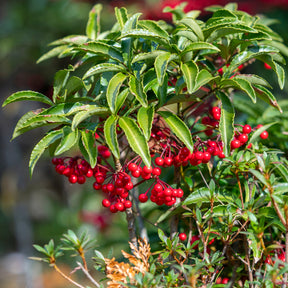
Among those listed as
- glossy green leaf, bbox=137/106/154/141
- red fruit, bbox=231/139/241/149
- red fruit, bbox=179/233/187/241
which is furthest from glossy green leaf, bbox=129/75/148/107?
red fruit, bbox=179/233/187/241

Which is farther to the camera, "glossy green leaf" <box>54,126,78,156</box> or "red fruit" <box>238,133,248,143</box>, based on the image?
"red fruit" <box>238,133,248,143</box>

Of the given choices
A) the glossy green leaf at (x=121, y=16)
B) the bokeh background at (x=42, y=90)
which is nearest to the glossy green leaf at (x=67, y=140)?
the glossy green leaf at (x=121, y=16)

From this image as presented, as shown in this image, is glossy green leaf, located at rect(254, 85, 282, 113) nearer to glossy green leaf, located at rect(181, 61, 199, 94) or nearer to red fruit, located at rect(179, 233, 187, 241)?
glossy green leaf, located at rect(181, 61, 199, 94)

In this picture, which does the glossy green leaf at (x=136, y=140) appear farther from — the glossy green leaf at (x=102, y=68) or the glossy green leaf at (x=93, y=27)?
the glossy green leaf at (x=93, y=27)

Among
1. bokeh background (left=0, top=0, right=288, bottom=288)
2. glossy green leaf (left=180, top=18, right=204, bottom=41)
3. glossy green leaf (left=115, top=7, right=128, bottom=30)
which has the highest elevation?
glossy green leaf (left=115, top=7, right=128, bottom=30)

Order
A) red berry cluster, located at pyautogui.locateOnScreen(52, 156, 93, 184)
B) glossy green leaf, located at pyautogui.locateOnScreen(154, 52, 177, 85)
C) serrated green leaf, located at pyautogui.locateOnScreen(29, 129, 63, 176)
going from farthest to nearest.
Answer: red berry cluster, located at pyautogui.locateOnScreen(52, 156, 93, 184)
serrated green leaf, located at pyautogui.locateOnScreen(29, 129, 63, 176)
glossy green leaf, located at pyautogui.locateOnScreen(154, 52, 177, 85)

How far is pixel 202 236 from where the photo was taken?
2.92ft

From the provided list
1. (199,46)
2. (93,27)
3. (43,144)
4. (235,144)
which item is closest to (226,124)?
(235,144)

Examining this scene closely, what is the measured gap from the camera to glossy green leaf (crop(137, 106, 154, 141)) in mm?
828

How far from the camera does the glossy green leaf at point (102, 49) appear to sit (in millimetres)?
906

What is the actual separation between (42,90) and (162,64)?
3.82m

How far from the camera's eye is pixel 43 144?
3.04 ft

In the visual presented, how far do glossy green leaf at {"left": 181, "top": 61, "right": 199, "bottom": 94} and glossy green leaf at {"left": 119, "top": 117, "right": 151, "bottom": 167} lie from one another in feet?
0.45

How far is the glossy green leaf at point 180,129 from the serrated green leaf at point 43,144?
251 millimetres
